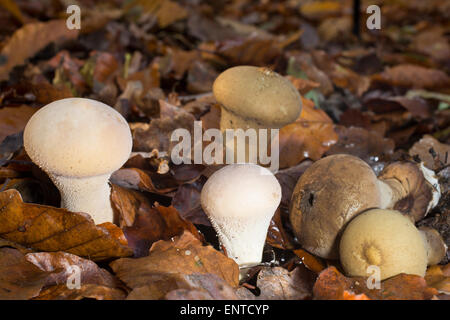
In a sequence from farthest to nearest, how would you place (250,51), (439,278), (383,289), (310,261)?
(250,51) → (310,261) → (439,278) → (383,289)

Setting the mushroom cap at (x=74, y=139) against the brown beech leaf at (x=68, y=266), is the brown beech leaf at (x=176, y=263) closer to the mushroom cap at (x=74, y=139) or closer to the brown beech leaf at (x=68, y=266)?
the brown beech leaf at (x=68, y=266)

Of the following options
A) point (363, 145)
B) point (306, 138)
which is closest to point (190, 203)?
point (306, 138)

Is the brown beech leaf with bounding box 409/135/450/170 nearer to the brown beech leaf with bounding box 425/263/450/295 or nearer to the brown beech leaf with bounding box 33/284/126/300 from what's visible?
the brown beech leaf with bounding box 425/263/450/295

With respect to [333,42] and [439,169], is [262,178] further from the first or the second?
[333,42]

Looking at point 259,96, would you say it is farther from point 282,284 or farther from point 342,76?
point 342,76

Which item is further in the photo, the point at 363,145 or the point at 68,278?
the point at 363,145

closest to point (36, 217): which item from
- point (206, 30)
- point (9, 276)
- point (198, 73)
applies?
point (9, 276)
